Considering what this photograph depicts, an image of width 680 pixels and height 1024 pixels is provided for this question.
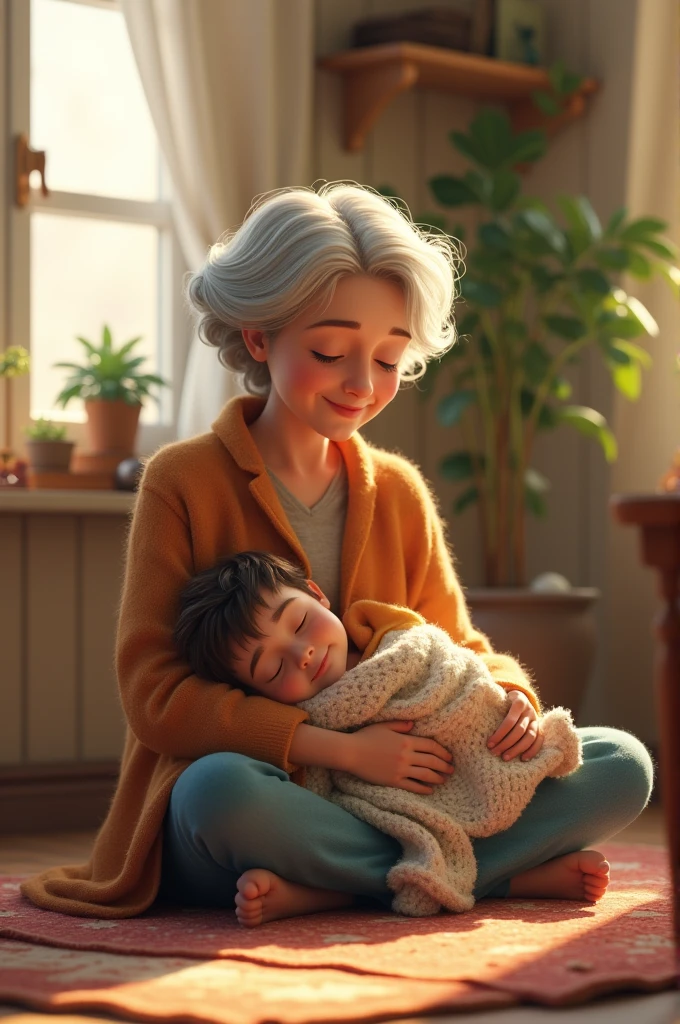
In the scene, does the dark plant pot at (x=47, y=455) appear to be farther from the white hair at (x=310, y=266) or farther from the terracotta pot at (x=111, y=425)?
the white hair at (x=310, y=266)

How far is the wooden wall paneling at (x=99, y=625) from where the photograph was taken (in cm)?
307

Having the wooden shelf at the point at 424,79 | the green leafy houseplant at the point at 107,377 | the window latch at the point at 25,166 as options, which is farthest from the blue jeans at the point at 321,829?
the wooden shelf at the point at 424,79

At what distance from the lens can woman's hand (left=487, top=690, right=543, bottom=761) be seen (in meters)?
1.84

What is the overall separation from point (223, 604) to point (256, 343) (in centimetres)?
41

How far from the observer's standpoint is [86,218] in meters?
3.22

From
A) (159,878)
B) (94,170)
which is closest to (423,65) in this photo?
(94,170)

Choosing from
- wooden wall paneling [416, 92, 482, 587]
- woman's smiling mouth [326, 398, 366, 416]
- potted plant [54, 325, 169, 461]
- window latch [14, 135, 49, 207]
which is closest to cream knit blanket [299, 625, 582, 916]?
woman's smiling mouth [326, 398, 366, 416]

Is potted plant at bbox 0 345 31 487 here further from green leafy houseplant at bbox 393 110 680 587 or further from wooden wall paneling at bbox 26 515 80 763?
green leafy houseplant at bbox 393 110 680 587

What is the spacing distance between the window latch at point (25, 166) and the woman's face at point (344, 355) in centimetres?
128

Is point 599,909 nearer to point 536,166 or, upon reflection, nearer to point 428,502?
point 428,502

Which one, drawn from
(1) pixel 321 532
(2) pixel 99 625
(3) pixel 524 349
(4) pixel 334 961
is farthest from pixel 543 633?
(4) pixel 334 961

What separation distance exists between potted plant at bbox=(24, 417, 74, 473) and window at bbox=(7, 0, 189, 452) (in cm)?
11

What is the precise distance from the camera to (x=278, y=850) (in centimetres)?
→ 174

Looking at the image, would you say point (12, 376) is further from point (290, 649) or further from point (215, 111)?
point (290, 649)
